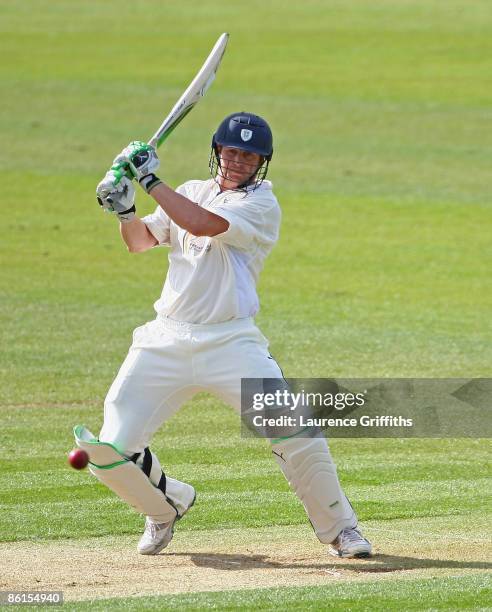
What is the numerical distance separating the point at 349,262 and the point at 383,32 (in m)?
20.8

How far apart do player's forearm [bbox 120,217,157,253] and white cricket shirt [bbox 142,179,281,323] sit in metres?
0.22

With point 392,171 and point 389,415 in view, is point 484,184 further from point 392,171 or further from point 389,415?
point 389,415

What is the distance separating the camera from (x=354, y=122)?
90.8 ft

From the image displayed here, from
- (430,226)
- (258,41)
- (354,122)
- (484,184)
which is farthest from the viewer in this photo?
(258,41)

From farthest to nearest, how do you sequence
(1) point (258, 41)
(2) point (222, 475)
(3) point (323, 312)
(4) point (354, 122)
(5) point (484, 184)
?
(1) point (258, 41) < (4) point (354, 122) < (5) point (484, 184) < (3) point (323, 312) < (2) point (222, 475)

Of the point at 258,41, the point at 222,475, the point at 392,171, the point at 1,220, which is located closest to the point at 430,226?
the point at 392,171

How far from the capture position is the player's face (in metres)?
7.52

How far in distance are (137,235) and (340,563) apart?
2.13m

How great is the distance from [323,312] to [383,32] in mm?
23654

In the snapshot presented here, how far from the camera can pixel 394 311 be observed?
15180 mm

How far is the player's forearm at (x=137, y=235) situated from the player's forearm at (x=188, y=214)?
0.50 metres

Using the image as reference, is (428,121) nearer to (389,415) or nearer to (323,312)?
(323,312)

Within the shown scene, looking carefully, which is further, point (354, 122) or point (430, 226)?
point (354, 122)

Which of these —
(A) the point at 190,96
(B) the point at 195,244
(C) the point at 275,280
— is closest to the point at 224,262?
(B) the point at 195,244
